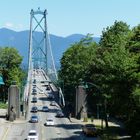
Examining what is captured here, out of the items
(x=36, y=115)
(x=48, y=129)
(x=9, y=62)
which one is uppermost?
(x=9, y=62)

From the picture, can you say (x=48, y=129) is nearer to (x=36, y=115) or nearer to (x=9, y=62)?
(x=36, y=115)

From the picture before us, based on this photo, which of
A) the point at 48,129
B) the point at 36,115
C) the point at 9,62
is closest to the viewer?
the point at 48,129

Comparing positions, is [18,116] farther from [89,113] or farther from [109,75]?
[109,75]

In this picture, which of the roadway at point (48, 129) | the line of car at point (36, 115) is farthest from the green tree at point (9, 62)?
the roadway at point (48, 129)

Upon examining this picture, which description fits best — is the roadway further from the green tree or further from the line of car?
the green tree

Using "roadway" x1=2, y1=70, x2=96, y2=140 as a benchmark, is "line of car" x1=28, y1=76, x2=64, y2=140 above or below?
above

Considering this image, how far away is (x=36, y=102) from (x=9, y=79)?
9.78 meters

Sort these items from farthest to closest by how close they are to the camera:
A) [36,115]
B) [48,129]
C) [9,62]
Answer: [9,62]
[36,115]
[48,129]

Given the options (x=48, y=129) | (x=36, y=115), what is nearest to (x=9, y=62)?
(x=36, y=115)

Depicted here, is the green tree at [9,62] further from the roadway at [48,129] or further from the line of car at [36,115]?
the roadway at [48,129]

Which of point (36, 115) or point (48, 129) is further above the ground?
point (36, 115)

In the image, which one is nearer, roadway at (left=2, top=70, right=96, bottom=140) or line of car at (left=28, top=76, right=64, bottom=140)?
line of car at (left=28, top=76, right=64, bottom=140)

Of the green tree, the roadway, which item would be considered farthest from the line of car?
the green tree

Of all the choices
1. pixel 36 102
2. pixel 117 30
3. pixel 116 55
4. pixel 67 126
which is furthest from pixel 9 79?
pixel 116 55
